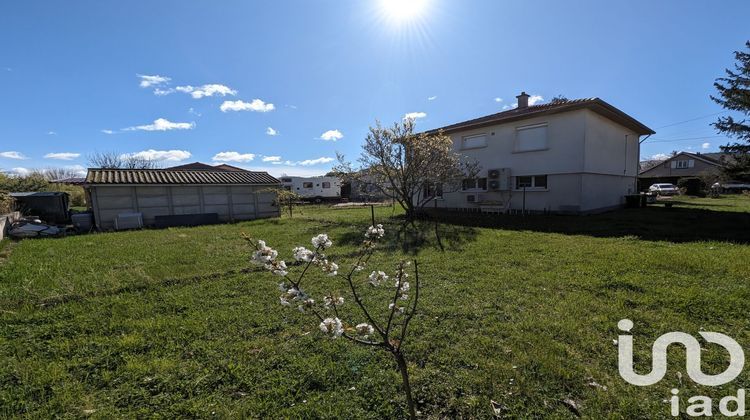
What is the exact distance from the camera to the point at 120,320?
392 centimetres

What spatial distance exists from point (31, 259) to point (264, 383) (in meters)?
8.48

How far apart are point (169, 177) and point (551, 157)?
60.6 ft

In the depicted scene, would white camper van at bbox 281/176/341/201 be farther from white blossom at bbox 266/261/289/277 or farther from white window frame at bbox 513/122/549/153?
white blossom at bbox 266/261/289/277

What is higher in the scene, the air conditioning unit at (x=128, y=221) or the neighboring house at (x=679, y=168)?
the neighboring house at (x=679, y=168)

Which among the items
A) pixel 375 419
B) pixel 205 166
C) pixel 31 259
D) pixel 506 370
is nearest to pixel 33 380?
pixel 375 419

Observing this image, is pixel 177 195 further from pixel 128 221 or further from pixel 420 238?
pixel 420 238

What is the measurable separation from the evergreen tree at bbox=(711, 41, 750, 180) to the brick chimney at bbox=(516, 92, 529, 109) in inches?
323

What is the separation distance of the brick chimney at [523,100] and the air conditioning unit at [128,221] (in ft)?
64.4

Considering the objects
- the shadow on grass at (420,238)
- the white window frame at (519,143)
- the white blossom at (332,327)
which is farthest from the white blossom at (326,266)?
the white window frame at (519,143)

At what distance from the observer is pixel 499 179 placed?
15.2 m

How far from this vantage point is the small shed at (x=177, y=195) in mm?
14617

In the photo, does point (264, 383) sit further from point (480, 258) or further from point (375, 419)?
point (480, 258)

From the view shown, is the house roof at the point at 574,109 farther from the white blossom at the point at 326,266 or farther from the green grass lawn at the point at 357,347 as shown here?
the white blossom at the point at 326,266

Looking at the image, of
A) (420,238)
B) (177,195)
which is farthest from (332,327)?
(177,195)
